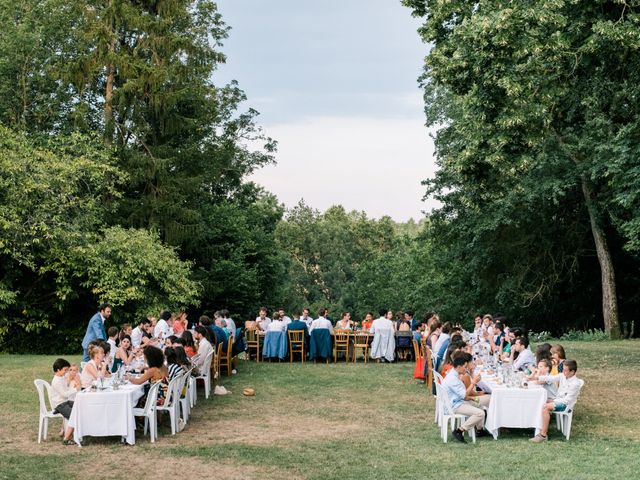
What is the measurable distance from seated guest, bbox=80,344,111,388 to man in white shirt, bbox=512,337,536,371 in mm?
6308

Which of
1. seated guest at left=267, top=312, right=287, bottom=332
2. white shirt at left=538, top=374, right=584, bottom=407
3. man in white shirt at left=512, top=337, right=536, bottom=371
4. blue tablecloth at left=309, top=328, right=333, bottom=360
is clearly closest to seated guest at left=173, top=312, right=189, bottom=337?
seated guest at left=267, top=312, right=287, bottom=332

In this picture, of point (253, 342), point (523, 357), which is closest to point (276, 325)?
point (253, 342)

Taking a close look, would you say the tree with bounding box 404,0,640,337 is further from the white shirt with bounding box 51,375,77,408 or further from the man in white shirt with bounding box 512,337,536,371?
the white shirt with bounding box 51,375,77,408

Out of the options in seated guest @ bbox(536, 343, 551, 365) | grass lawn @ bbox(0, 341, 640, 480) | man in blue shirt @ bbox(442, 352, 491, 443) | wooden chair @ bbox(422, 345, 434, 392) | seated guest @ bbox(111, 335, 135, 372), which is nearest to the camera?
grass lawn @ bbox(0, 341, 640, 480)

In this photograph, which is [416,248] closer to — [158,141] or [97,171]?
[158,141]

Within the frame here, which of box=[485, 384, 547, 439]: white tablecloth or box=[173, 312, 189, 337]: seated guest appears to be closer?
box=[485, 384, 547, 439]: white tablecloth

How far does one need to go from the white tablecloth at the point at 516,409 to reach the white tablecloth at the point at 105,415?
4.75 metres

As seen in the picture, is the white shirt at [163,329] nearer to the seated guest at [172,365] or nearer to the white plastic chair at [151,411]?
the seated guest at [172,365]

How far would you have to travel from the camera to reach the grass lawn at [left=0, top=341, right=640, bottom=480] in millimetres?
9078

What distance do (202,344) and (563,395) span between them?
23.8ft

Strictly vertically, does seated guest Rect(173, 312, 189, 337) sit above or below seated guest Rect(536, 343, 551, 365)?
above

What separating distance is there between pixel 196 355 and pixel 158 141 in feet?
72.8

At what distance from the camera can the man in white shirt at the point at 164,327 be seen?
676 inches

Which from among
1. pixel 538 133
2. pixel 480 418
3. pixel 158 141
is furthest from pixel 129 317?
pixel 480 418
